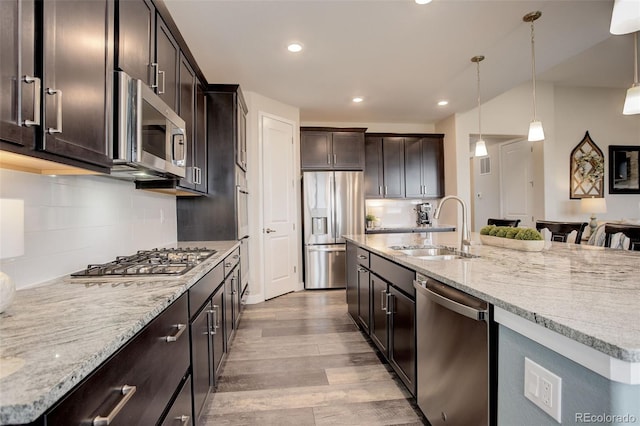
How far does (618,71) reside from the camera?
4.84 m

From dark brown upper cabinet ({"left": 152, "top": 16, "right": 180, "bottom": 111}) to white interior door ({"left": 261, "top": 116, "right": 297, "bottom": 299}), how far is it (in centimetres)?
207

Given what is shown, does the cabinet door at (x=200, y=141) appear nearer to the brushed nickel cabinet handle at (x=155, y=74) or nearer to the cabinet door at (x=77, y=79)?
the brushed nickel cabinet handle at (x=155, y=74)

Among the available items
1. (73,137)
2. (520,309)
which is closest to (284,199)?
(73,137)

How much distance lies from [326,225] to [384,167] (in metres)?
1.53

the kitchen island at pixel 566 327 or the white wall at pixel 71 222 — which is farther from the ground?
the white wall at pixel 71 222

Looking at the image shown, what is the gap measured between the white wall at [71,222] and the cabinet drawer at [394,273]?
5.63 ft

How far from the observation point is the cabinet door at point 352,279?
3133 millimetres

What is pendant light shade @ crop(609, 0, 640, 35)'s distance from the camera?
1102 mm

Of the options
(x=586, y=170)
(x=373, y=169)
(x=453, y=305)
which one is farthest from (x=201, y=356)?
(x=586, y=170)

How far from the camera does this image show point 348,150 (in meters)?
5.08

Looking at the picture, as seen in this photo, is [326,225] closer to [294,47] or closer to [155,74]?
[294,47]

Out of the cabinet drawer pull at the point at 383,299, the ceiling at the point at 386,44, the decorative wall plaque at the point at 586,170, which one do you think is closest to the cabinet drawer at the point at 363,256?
the cabinet drawer pull at the point at 383,299

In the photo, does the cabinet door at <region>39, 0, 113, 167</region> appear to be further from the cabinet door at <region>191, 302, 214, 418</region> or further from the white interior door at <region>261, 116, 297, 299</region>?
the white interior door at <region>261, 116, 297, 299</region>

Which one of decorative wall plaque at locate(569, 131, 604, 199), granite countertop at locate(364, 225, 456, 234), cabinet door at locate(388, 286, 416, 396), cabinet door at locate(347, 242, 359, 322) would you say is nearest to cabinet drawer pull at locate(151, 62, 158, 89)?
cabinet door at locate(388, 286, 416, 396)
